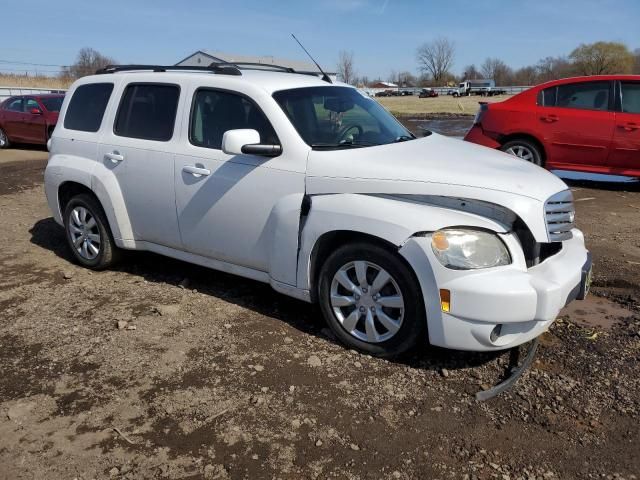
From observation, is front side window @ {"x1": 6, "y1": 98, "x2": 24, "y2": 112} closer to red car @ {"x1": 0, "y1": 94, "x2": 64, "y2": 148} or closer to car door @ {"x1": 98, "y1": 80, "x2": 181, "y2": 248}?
red car @ {"x1": 0, "y1": 94, "x2": 64, "y2": 148}

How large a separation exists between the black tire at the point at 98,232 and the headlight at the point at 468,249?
10.8 ft

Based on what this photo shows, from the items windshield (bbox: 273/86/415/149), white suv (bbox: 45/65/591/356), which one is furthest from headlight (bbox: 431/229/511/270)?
windshield (bbox: 273/86/415/149)

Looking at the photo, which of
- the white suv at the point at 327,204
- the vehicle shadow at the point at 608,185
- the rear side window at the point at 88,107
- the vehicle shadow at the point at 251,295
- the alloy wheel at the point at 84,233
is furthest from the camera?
the vehicle shadow at the point at 608,185

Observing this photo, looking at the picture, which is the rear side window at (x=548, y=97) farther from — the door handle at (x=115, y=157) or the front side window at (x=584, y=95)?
the door handle at (x=115, y=157)

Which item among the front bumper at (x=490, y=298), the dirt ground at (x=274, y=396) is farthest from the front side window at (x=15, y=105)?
the front bumper at (x=490, y=298)

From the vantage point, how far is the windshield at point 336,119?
4.12 meters

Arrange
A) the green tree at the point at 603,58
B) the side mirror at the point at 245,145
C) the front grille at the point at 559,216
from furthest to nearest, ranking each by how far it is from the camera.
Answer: the green tree at the point at 603,58
the side mirror at the point at 245,145
the front grille at the point at 559,216

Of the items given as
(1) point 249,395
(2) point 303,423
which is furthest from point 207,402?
(2) point 303,423

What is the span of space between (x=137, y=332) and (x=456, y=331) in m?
2.30

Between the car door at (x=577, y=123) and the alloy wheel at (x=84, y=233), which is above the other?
the car door at (x=577, y=123)

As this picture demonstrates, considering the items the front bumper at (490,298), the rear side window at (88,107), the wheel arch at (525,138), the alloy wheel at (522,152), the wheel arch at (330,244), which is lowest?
the front bumper at (490,298)

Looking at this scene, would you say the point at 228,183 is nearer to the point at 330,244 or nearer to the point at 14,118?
the point at 330,244

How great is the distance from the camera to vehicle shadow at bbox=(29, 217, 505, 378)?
12.2ft

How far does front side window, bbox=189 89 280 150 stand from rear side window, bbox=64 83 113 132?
1.19 meters
